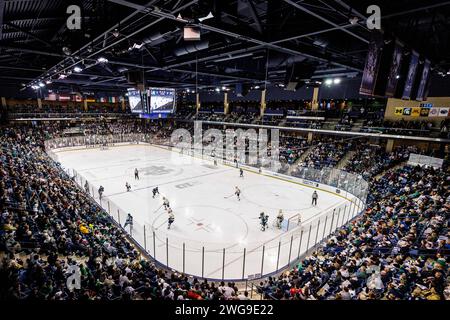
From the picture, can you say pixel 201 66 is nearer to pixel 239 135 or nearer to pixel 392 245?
pixel 392 245

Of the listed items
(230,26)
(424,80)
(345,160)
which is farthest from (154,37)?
(345,160)

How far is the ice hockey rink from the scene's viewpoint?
37.8ft

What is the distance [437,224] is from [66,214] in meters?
16.6

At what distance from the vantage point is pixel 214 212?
17.0 meters

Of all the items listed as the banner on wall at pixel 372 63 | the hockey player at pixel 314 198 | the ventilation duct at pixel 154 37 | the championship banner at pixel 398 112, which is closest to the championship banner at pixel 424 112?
the championship banner at pixel 398 112

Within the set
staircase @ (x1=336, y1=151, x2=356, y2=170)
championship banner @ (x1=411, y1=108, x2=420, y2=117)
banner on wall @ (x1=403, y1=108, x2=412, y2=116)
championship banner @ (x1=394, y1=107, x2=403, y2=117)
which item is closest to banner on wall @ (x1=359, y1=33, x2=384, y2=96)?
staircase @ (x1=336, y1=151, x2=356, y2=170)

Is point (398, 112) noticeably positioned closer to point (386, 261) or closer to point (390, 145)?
point (390, 145)

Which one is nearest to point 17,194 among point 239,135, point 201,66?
point 201,66

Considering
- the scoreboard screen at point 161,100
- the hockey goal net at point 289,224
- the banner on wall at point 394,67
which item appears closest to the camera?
the banner on wall at point 394,67

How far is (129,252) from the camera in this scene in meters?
10.5

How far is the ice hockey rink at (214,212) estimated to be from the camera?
37.8 ft

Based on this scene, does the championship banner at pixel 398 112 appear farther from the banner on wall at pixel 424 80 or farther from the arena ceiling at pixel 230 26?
the banner on wall at pixel 424 80

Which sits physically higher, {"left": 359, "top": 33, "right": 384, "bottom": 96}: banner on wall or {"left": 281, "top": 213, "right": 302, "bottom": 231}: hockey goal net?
{"left": 359, "top": 33, "right": 384, "bottom": 96}: banner on wall

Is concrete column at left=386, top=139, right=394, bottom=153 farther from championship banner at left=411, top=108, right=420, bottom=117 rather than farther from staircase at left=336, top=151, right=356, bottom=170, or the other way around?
staircase at left=336, top=151, right=356, bottom=170
